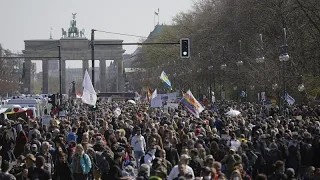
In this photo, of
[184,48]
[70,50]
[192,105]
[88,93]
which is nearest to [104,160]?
[88,93]

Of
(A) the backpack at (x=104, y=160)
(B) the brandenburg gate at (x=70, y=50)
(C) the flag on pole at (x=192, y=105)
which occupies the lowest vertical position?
(A) the backpack at (x=104, y=160)

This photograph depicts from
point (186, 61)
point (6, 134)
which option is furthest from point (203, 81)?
point (6, 134)

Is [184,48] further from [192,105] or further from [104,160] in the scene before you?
[104,160]

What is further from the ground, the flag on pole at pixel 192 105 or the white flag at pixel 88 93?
the white flag at pixel 88 93

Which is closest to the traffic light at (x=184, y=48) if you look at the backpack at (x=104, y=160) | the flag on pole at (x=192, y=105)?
the flag on pole at (x=192, y=105)

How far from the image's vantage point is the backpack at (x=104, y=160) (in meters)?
18.8

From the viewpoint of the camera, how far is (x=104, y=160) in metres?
18.9

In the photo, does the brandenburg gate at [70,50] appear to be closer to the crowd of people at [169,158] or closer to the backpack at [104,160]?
the crowd of people at [169,158]

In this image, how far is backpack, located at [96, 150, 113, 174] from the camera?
18.8 m

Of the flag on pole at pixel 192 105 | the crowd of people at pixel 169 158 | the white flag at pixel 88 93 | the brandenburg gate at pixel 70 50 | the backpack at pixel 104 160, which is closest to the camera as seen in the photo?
the crowd of people at pixel 169 158

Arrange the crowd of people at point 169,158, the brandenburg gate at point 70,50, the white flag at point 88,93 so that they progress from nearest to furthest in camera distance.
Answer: the crowd of people at point 169,158, the white flag at point 88,93, the brandenburg gate at point 70,50

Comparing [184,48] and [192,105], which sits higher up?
[184,48]

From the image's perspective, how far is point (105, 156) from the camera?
1902cm

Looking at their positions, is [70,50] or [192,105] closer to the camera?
[192,105]
